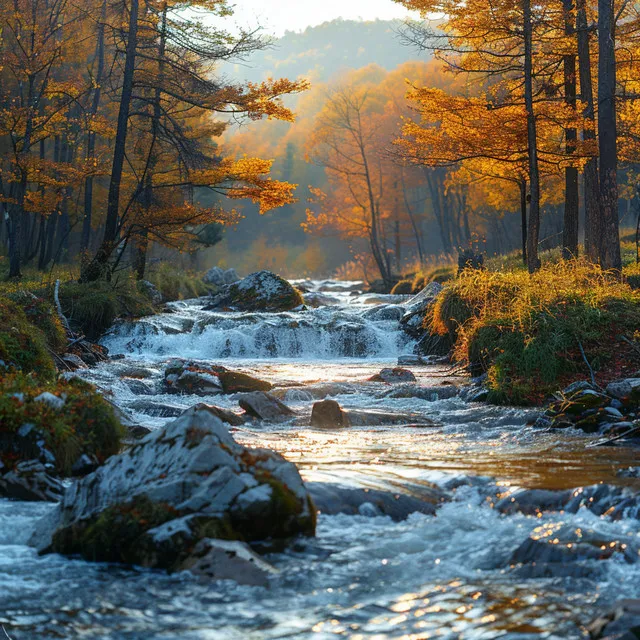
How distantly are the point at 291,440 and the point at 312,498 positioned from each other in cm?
249

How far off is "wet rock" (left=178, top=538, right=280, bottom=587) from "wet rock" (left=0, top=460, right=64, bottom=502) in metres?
1.68

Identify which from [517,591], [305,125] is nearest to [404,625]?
[517,591]

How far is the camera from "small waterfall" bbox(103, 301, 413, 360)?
16297mm

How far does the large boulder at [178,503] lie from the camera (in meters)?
3.84

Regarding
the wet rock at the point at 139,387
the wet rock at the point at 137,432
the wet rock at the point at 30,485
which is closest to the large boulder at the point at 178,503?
the wet rock at the point at 30,485

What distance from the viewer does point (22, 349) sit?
8.55 meters

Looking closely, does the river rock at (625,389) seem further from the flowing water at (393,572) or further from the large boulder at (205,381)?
the large boulder at (205,381)

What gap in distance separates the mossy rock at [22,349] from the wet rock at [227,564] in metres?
4.77

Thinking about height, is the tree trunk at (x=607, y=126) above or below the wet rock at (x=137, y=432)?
above

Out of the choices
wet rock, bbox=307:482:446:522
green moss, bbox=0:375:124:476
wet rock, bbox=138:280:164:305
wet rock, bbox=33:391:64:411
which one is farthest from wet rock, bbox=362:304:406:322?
wet rock, bbox=307:482:446:522

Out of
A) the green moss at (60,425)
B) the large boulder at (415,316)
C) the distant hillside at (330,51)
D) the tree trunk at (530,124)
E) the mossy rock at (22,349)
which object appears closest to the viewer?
the green moss at (60,425)

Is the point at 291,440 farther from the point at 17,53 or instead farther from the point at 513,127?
the point at 17,53

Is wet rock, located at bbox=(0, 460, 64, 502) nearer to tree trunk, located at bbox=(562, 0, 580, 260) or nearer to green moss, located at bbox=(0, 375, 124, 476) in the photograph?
green moss, located at bbox=(0, 375, 124, 476)

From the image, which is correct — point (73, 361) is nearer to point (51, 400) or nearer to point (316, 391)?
point (316, 391)
